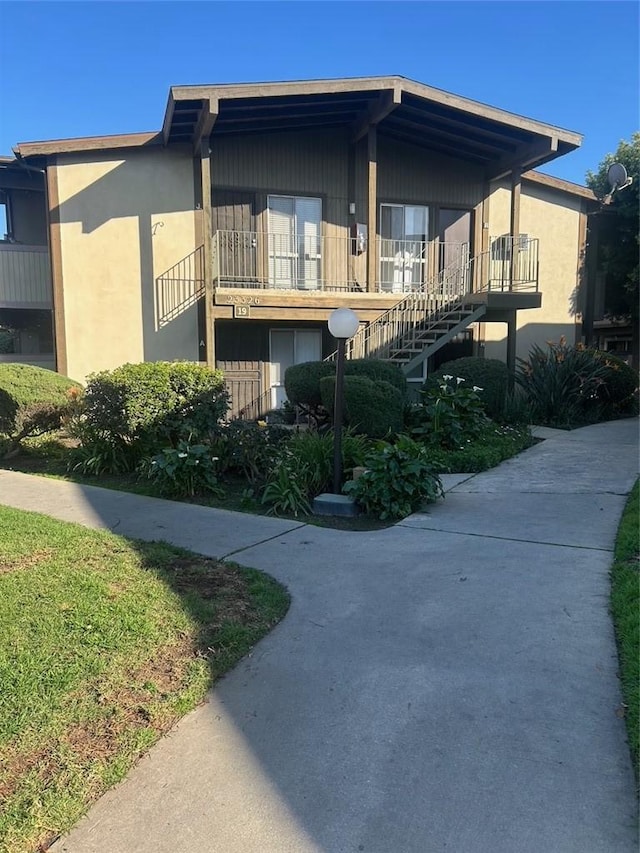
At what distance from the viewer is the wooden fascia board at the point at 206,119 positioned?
10.9m

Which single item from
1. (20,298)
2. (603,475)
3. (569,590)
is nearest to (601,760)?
(569,590)

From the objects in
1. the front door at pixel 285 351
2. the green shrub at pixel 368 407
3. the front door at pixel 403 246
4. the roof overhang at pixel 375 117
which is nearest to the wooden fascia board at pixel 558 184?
the roof overhang at pixel 375 117

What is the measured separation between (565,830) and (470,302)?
12.0m

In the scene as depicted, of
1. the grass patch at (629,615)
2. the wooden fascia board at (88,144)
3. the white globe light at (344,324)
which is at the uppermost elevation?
the wooden fascia board at (88,144)

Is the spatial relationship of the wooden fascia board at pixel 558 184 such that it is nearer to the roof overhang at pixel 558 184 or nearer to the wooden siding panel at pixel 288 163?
the roof overhang at pixel 558 184

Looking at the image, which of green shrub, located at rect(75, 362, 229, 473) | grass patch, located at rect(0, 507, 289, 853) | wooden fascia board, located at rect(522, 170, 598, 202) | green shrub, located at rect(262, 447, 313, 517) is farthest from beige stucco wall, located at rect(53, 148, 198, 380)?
wooden fascia board, located at rect(522, 170, 598, 202)

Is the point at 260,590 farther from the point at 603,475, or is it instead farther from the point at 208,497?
the point at 603,475

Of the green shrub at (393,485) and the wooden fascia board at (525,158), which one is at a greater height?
the wooden fascia board at (525,158)

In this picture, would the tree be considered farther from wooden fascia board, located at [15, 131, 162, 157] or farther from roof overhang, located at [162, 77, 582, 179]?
wooden fascia board, located at [15, 131, 162, 157]

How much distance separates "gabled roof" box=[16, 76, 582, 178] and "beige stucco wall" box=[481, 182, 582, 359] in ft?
4.44

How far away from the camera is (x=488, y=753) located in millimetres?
2680

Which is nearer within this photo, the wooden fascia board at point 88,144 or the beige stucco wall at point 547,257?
the wooden fascia board at point 88,144

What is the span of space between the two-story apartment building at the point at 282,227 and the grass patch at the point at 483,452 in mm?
2456

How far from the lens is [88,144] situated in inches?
474
